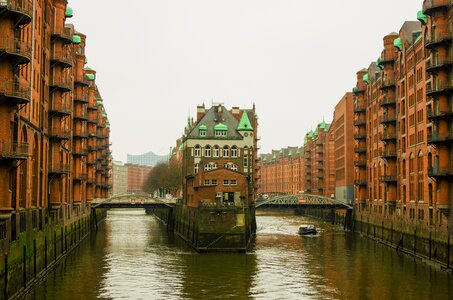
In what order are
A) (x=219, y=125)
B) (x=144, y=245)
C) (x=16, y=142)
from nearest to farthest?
1. (x=16, y=142)
2. (x=144, y=245)
3. (x=219, y=125)

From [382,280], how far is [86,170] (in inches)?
2368

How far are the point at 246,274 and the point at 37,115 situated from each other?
20.8 meters

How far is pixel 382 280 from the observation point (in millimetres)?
46469

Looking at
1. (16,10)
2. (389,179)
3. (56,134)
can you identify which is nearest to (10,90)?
(16,10)

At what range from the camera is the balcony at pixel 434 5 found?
53.5 metres

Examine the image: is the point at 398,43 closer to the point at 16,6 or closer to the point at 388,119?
the point at 388,119

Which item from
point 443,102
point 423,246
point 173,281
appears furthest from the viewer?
point 423,246

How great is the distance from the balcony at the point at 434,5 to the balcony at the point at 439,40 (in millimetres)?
1928

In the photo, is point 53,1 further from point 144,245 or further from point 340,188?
point 340,188

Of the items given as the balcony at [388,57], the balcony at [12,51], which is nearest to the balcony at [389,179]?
the balcony at [388,57]

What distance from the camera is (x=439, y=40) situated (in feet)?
173

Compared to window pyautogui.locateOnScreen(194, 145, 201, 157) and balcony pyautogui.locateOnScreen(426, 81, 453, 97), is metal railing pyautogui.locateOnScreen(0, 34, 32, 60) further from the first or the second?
window pyautogui.locateOnScreen(194, 145, 201, 157)

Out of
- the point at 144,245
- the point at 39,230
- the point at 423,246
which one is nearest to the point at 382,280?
the point at 423,246

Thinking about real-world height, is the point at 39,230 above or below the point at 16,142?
below
